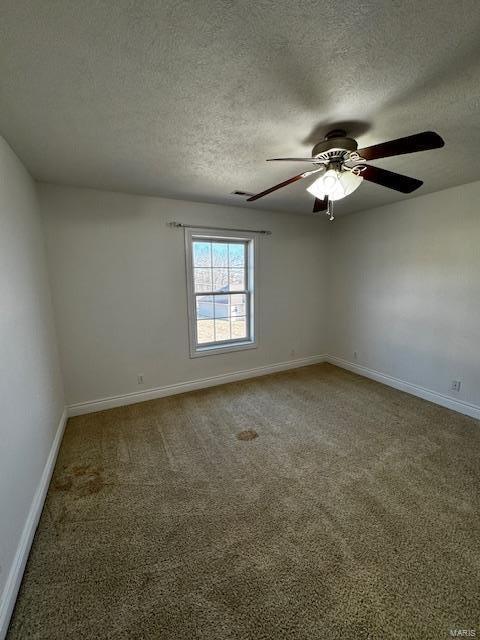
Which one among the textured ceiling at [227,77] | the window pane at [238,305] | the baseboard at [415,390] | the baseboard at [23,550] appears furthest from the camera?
the window pane at [238,305]

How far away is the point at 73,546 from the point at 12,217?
6.92 ft

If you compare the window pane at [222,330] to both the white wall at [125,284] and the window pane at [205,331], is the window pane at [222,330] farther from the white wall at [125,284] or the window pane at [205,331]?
the white wall at [125,284]

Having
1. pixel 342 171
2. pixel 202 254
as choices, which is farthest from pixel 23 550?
pixel 202 254

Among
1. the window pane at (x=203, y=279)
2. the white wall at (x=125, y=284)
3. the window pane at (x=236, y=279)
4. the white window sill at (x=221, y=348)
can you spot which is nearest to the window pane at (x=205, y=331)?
the white window sill at (x=221, y=348)

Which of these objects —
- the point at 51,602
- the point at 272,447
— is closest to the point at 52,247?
the point at 51,602

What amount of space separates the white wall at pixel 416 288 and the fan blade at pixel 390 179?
1.58 metres

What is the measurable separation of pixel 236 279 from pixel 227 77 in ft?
8.29

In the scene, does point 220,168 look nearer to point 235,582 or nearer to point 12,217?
point 12,217

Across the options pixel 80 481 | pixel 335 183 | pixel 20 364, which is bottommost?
pixel 80 481

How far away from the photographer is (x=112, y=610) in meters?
1.18

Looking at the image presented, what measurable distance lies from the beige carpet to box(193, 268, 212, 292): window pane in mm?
1674

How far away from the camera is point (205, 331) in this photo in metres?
3.59

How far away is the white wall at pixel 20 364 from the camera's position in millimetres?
1310

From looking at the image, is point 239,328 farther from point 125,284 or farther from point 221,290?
point 125,284
